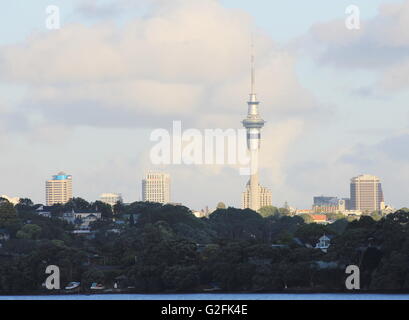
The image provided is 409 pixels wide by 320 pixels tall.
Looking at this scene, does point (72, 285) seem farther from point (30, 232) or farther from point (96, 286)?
point (30, 232)

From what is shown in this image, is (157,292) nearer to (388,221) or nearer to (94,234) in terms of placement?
(388,221)

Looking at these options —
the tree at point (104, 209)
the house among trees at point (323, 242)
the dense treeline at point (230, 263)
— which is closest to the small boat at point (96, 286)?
the dense treeline at point (230, 263)

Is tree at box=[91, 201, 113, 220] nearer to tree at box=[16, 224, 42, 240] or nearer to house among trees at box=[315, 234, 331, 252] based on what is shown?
tree at box=[16, 224, 42, 240]

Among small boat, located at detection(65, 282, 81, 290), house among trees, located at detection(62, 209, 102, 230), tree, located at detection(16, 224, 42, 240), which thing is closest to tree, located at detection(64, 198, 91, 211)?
house among trees, located at detection(62, 209, 102, 230)

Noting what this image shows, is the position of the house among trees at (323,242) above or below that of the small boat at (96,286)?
above

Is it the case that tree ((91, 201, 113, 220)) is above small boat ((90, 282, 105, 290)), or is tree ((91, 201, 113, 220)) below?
above

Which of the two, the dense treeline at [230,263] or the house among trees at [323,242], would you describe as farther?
the house among trees at [323,242]

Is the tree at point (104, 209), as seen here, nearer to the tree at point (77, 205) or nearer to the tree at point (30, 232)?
the tree at point (77, 205)

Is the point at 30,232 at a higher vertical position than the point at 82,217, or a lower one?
lower

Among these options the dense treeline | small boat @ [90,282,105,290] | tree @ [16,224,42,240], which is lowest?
small boat @ [90,282,105,290]

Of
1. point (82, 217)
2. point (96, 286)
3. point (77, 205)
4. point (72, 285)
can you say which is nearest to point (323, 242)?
point (96, 286)
